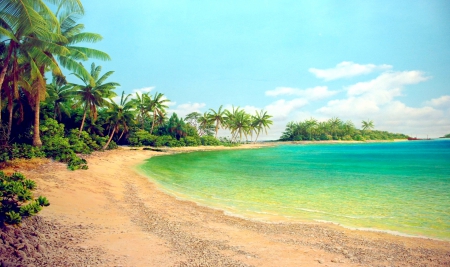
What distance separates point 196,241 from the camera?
17.2 feet

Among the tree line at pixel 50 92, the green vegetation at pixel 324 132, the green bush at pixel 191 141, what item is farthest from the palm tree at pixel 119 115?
the green vegetation at pixel 324 132

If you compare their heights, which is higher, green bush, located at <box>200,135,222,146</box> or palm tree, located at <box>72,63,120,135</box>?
palm tree, located at <box>72,63,120,135</box>

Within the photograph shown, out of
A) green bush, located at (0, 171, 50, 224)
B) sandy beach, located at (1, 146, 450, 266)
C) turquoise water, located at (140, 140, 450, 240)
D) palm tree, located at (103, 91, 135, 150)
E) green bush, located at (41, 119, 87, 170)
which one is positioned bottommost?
turquoise water, located at (140, 140, 450, 240)

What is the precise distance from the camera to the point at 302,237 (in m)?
5.73

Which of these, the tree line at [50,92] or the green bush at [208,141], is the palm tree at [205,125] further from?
the tree line at [50,92]

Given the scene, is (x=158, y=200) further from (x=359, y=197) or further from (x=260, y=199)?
(x=359, y=197)

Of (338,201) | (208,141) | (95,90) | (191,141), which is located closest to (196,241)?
(338,201)

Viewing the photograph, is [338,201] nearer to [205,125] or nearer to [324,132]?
[205,125]

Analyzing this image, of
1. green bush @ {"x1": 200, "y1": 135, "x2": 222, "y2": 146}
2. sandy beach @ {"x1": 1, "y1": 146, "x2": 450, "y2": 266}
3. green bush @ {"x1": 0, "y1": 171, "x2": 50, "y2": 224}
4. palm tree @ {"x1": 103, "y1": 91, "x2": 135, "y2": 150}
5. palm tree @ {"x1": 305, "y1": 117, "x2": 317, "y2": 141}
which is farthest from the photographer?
palm tree @ {"x1": 305, "y1": 117, "x2": 317, "y2": 141}

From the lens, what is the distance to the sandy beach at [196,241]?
14.4ft

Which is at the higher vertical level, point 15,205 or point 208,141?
point 208,141

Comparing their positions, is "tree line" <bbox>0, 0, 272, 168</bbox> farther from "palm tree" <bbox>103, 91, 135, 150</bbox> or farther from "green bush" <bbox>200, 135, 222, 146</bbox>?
"green bush" <bbox>200, 135, 222, 146</bbox>

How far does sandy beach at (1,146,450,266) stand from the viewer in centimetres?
439

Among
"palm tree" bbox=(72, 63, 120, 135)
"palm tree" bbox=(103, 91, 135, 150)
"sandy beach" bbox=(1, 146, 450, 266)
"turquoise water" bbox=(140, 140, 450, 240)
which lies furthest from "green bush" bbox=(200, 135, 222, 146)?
"sandy beach" bbox=(1, 146, 450, 266)
